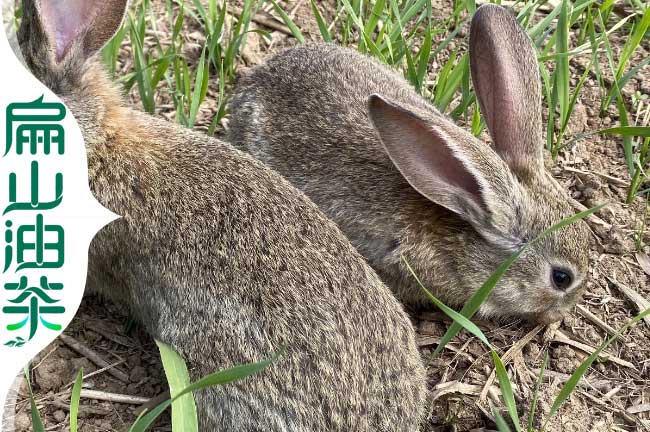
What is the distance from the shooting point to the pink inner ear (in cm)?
443

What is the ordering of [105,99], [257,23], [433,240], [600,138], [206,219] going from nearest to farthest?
[206,219] < [105,99] < [433,240] < [600,138] < [257,23]

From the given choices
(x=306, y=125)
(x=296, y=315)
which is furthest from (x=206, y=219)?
(x=306, y=125)

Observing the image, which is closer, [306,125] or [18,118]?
[18,118]

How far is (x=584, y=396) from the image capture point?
506cm

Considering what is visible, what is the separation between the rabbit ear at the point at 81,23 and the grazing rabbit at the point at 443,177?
1.39 meters

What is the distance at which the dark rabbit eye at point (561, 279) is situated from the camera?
5.25 metres

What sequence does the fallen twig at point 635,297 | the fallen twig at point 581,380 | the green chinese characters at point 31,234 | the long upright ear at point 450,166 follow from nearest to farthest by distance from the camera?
the green chinese characters at point 31,234
the long upright ear at point 450,166
the fallen twig at point 581,380
the fallen twig at point 635,297

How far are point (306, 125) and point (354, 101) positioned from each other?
1.11ft

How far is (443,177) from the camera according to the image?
16.9ft

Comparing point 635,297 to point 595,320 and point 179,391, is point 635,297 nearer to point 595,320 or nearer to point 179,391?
point 595,320

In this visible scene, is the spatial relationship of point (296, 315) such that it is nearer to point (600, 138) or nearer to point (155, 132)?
point (155, 132)

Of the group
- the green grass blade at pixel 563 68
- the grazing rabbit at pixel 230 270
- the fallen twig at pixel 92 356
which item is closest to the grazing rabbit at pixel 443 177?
the green grass blade at pixel 563 68

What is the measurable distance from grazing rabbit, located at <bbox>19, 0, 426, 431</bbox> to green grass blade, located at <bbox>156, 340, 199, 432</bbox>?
162 millimetres

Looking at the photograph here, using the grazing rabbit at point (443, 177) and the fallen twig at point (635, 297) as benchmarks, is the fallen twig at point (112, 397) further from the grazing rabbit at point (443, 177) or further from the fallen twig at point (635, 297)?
the fallen twig at point (635, 297)
